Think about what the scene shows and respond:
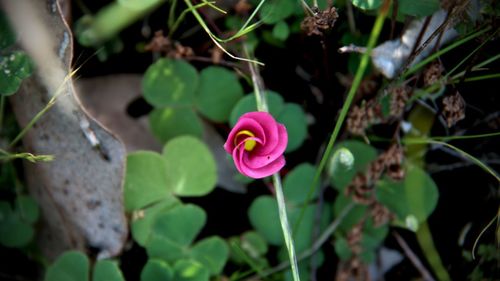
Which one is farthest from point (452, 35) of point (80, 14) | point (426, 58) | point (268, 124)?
point (80, 14)

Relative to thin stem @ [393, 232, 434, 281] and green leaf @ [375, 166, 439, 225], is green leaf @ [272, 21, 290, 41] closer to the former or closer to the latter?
green leaf @ [375, 166, 439, 225]

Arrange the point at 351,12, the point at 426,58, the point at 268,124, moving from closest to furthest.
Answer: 1. the point at 268,124
2. the point at 426,58
3. the point at 351,12

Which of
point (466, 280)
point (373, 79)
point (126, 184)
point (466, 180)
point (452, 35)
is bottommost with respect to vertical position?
point (466, 280)

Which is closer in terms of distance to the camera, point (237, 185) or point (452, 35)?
point (452, 35)

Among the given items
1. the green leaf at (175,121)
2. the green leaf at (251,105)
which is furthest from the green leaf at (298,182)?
the green leaf at (175,121)

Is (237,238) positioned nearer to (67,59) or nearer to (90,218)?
(90,218)

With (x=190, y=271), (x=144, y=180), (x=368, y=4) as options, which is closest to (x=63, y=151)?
(x=144, y=180)
